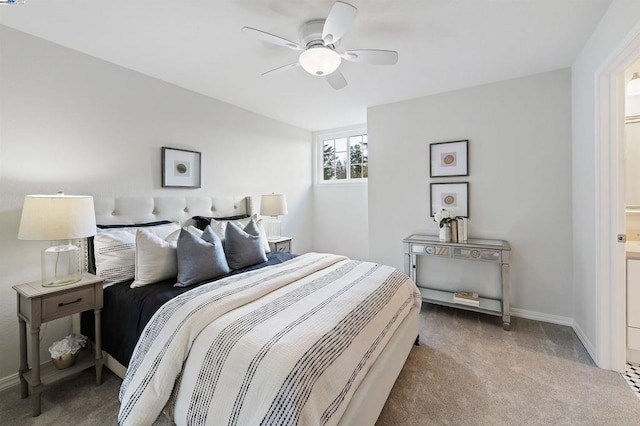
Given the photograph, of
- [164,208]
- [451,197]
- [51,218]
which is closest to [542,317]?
[451,197]

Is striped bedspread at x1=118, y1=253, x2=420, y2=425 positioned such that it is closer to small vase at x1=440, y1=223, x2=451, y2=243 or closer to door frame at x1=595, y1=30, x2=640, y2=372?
small vase at x1=440, y1=223, x2=451, y2=243

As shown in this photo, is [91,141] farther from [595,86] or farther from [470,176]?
[595,86]

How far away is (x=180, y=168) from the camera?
3004 millimetres

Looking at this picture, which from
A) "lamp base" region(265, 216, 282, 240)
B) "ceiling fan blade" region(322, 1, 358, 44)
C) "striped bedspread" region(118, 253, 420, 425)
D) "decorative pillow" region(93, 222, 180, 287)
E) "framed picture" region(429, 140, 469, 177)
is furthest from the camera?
"lamp base" region(265, 216, 282, 240)

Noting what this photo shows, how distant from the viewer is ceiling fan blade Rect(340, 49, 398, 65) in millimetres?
1927

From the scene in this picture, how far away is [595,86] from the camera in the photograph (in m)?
2.09

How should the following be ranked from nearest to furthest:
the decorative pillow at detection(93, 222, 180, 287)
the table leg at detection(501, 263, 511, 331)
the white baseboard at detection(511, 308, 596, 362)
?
the decorative pillow at detection(93, 222, 180, 287), the white baseboard at detection(511, 308, 596, 362), the table leg at detection(501, 263, 511, 331)

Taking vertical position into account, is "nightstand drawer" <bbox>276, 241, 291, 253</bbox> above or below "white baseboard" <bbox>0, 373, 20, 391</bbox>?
above

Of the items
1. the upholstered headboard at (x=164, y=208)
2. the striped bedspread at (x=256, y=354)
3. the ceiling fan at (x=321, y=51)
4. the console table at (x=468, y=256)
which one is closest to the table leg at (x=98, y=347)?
the striped bedspread at (x=256, y=354)

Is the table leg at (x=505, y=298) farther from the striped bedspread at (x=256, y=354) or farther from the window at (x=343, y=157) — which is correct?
the window at (x=343, y=157)

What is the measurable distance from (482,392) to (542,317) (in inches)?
62.2

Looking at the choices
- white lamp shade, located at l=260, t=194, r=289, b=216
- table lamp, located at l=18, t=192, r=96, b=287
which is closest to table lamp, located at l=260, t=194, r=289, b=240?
white lamp shade, located at l=260, t=194, r=289, b=216

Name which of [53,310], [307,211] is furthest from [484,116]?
[53,310]

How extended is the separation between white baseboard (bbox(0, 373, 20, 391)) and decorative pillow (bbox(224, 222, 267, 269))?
162cm
